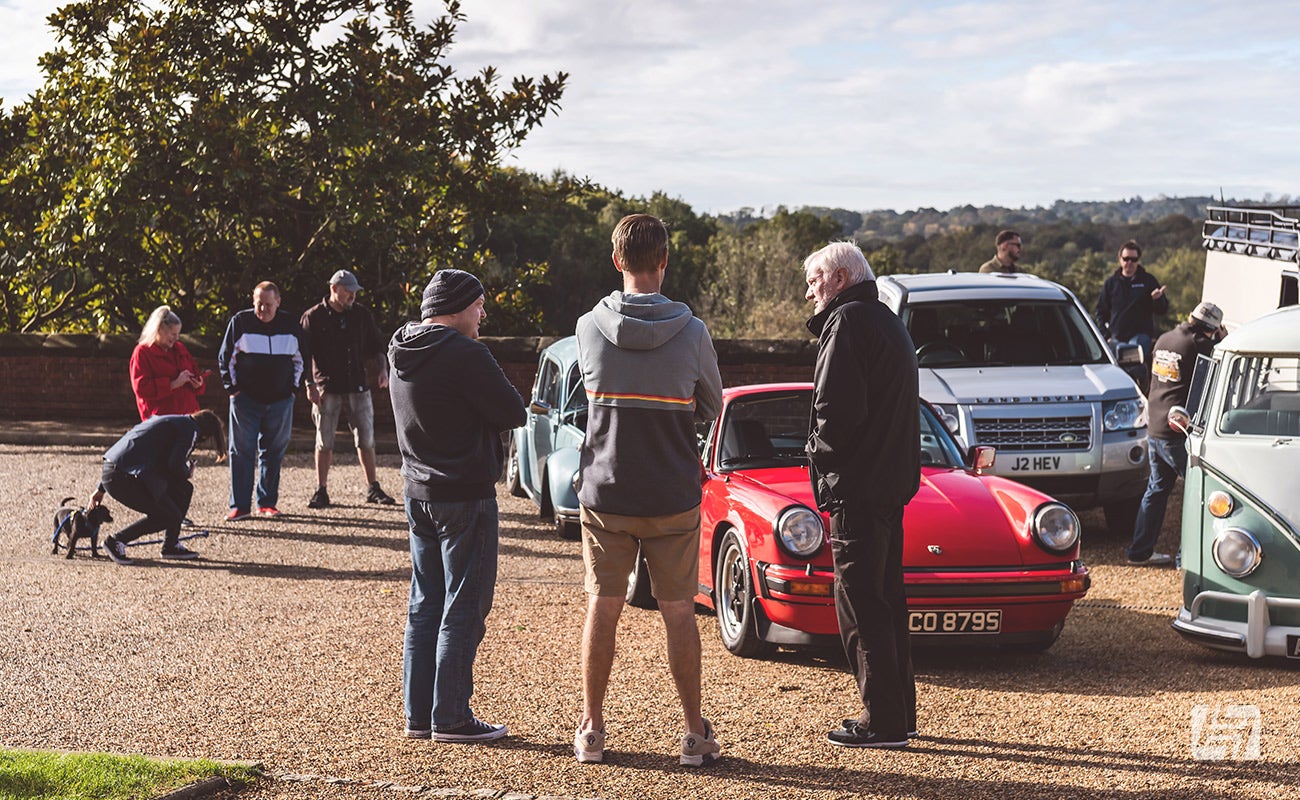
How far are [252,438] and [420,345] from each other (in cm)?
683

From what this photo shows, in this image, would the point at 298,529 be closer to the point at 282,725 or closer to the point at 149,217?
the point at 282,725

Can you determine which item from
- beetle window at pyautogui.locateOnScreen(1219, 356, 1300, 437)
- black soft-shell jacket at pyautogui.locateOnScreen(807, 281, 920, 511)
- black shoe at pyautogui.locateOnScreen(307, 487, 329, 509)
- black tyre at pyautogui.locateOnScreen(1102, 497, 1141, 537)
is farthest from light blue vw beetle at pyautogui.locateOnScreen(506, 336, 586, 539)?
black soft-shell jacket at pyautogui.locateOnScreen(807, 281, 920, 511)

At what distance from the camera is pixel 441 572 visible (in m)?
6.11

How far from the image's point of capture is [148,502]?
34.5ft

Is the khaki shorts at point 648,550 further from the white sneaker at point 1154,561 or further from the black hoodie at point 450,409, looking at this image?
the white sneaker at point 1154,561

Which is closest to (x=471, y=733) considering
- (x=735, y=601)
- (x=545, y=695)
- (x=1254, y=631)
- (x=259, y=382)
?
(x=545, y=695)

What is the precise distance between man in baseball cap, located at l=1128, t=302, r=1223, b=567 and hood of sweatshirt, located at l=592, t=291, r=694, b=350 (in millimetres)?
5961

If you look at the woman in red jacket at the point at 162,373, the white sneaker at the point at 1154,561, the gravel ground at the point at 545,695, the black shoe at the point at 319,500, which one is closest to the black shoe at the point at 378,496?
the black shoe at the point at 319,500

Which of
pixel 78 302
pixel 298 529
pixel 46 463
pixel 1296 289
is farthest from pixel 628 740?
pixel 78 302

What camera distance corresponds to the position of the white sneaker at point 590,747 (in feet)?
18.7

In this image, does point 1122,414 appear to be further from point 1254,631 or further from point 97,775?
point 97,775

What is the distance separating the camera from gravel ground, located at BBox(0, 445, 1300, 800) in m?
5.55

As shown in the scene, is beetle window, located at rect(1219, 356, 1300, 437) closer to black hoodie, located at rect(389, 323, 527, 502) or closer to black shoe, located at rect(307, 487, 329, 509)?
black hoodie, located at rect(389, 323, 527, 502)

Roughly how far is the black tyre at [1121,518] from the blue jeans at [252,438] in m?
6.74
